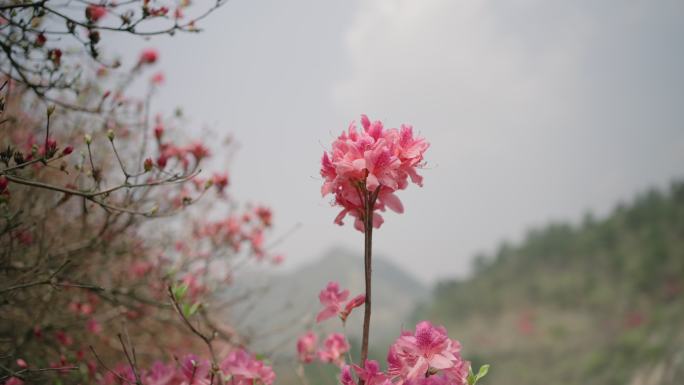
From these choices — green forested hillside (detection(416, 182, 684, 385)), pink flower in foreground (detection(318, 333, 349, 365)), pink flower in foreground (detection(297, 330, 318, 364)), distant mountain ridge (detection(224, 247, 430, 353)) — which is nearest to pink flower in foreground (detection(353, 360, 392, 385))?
distant mountain ridge (detection(224, 247, 430, 353))

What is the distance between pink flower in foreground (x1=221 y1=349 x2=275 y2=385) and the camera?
1.28 metres

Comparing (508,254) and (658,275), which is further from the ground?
(508,254)

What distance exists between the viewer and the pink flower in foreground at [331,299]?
4.25 feet

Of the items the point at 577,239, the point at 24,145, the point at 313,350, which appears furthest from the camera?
the point at 577,239

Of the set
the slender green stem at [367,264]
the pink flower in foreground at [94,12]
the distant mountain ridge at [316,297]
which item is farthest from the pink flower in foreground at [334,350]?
the pink flower in foreground at [94,12]

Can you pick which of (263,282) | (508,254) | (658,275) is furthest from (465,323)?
(263,282)

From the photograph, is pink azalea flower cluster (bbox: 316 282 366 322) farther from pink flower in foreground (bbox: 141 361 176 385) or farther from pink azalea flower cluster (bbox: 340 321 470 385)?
pink flower in foreground (bbox: 141 361 176 385)

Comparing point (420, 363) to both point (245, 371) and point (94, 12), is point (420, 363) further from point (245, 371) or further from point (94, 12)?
point (94, 12)

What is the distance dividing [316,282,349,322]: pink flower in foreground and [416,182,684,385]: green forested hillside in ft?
34.0

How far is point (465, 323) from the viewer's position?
115 feet

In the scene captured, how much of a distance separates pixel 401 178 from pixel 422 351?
1.37 ft

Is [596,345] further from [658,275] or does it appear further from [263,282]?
[263,282]

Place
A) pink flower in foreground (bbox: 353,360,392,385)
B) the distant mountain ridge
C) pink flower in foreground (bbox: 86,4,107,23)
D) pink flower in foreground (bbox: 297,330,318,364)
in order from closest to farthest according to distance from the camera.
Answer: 1. pink flower in foreground (bbox: 353,360,392,385)
2. pink flower in foreground (bbox: 86,4,107,23)
3. pink flower in foreground (bbox: 297,330,318,364)
4. the distant mountain ridge

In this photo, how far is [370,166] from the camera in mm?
1078
